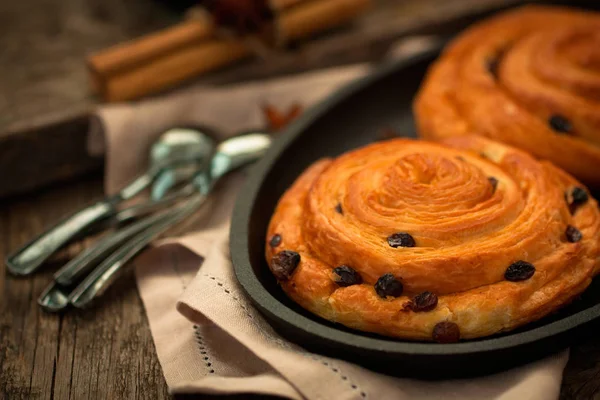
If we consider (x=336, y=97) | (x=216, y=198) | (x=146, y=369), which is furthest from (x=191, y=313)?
(x=336, y=97)

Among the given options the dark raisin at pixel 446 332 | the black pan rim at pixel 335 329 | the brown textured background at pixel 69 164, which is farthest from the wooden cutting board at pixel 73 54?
the dark raisin at pixel 446 332

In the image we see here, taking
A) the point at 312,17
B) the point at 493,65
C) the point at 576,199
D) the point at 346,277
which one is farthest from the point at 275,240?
the point at 312,17

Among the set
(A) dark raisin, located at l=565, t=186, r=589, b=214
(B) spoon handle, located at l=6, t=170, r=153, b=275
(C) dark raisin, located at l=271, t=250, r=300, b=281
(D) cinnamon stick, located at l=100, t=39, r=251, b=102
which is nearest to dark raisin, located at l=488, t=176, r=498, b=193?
(A) dark raisin, located at l=565, t=186, r=589, b=214

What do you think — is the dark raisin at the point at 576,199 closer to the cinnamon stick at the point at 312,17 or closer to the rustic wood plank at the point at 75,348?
the rustic wood plank at the point at 75,348

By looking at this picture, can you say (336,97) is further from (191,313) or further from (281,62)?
(191,313)

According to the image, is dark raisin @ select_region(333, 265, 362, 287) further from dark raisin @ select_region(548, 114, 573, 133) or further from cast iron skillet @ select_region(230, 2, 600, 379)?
dark raisin @ select_region(548, 114, 573, 133)
